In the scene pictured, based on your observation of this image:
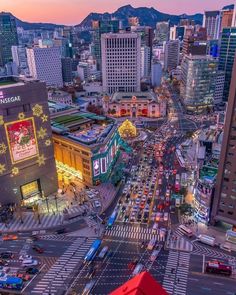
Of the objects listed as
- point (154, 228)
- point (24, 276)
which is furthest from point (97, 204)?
point (24, 276)

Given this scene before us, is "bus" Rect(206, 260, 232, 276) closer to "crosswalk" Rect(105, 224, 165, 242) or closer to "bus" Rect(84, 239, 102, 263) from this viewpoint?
"crosswalk" Rect(105, 224, 165, 242)

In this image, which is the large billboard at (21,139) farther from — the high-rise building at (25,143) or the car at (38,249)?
the car at (38,249)

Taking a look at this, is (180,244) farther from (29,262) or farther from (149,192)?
(29,262)

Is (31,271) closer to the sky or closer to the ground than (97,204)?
closer to the ground

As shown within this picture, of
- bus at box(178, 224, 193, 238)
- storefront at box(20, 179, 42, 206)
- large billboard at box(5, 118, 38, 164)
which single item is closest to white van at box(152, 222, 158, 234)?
bus at box(178, 224, 193, 238)

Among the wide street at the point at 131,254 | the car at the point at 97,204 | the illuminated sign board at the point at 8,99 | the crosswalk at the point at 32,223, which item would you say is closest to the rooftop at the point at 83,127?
the car at the point at 97,204
